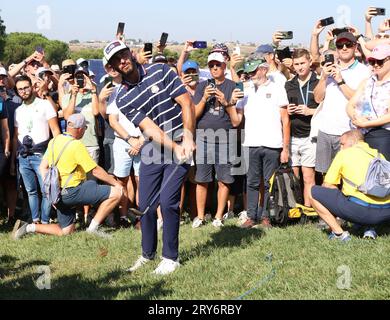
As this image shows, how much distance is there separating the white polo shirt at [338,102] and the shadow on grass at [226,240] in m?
1.61

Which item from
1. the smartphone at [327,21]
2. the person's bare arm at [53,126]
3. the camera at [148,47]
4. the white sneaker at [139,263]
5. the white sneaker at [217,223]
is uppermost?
the smartphone at [327,21]

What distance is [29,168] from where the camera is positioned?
8312mm

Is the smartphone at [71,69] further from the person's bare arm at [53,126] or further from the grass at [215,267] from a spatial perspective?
the grass at [215,267]

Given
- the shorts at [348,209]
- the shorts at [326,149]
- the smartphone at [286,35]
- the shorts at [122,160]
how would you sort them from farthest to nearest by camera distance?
the smartphone at [286,35]
the shorts at [122,160]
the shorts at [326,149]
the shorts at [348,209]

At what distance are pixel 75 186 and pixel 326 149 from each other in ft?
10.9

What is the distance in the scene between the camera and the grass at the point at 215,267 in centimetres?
482

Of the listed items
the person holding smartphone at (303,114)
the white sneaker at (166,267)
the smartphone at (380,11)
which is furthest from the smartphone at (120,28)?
the white sneaker at (166,267)

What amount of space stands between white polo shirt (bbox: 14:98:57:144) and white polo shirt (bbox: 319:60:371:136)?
3.90 meters

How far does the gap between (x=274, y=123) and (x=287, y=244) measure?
186cm

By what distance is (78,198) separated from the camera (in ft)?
24.6

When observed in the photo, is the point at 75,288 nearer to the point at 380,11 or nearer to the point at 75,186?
the point at 75,186

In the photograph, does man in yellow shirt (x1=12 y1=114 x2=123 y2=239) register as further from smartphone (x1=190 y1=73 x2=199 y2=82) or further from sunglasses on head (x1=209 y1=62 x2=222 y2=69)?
sunglasses on head (x1=209 y1=62 x2=222 y2=69)

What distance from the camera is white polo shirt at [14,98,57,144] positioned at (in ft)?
27.0
